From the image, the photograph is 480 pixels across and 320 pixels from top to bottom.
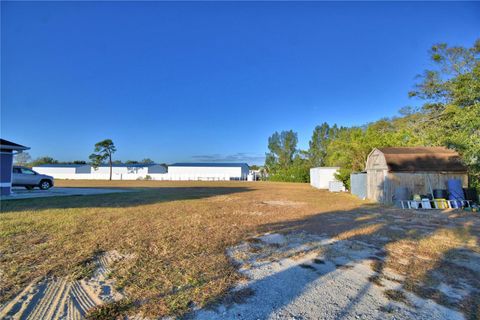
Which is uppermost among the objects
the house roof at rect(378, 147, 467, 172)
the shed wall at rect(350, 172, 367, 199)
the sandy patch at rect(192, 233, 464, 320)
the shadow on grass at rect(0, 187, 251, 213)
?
the house roof at rect(378, 147, 467, 172)

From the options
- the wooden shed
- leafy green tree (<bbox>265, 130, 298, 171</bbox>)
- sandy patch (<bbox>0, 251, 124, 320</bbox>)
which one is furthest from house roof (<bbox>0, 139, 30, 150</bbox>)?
leafy green tree (<bbox>265, 130, 298, 171</bbox>)

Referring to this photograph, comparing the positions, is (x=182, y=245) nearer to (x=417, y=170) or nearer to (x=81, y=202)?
(x=81, y=202)

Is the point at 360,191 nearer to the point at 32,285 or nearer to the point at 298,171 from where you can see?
the point at 32,285

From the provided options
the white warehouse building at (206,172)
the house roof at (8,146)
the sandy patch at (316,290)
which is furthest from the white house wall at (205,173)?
the sandy patch at (316,290)

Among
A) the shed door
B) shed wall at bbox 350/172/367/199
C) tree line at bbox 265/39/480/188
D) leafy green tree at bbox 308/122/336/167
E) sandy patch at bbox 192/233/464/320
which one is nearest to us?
sandy patch at bbox 192/233/464/320

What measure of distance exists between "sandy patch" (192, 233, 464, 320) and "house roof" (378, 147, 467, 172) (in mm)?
9011

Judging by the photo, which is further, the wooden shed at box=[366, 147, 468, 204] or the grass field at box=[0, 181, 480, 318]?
the wooden shed at box=[366, 147, 468, 204]

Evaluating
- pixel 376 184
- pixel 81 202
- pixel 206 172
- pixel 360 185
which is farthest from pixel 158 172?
pixel 376 184

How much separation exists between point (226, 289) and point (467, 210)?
1197 centimetres

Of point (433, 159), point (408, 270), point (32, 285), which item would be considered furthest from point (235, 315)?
point (433, 159)

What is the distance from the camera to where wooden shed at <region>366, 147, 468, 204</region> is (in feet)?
38.5

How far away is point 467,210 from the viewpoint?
1024 cm

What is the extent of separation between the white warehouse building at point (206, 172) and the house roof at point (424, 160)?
45.0m

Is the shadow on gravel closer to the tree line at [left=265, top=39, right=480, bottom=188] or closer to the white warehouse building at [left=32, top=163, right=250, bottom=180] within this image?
the tree line at [left=265, top=39, right=480, bottom=188]
